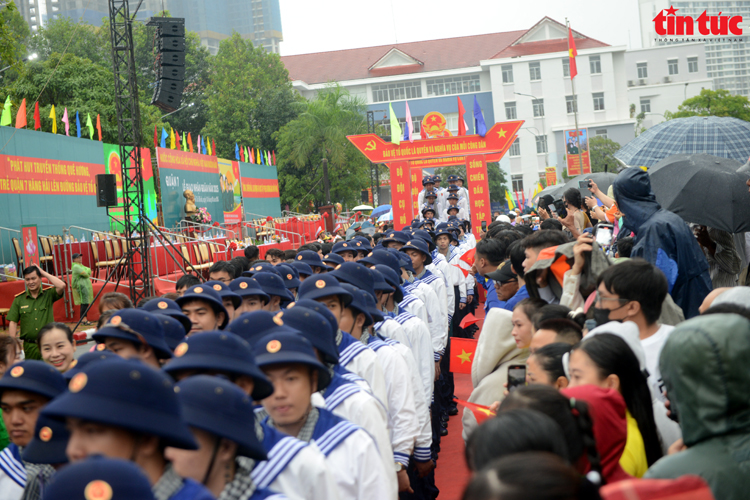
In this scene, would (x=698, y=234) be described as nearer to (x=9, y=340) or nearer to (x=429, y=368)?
(x=429, y=368)

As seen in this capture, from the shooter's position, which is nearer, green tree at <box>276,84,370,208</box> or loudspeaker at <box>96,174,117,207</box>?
loudspeaker at <box>96,174,117,207</box>

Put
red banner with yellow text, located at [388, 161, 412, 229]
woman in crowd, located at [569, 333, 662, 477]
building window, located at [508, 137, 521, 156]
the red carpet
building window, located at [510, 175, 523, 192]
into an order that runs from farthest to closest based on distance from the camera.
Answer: building window, located at [508, 137, 521, 156] → building window, located at [510, 175, 523, 192] → red banner with yellow text, located at [388, 161, 412, 229] → the red carpet → woman in crowd, located at [569, 333, 662, 477]

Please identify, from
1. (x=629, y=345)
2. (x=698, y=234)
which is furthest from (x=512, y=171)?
(x=629, y=345)

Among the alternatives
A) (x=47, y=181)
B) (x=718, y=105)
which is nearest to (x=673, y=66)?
(x=718, y=105)

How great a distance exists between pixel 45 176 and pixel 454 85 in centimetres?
5131

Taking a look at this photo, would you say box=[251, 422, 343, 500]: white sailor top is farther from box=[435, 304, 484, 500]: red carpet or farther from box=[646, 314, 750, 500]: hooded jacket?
box=[435, 304, 484, 500]: red carpet

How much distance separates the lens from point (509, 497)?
1316 millimetres

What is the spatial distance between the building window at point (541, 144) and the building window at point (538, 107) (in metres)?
2.18

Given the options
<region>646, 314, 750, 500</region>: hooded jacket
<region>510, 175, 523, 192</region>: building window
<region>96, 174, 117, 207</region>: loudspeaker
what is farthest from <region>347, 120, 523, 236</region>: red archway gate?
<region>510, 175, 523, 192</region>: building window

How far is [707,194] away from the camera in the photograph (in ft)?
20.3

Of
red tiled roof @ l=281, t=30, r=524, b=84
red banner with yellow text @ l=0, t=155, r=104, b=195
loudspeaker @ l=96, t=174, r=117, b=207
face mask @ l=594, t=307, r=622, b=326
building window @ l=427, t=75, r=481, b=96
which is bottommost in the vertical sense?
face mask @ l=594, t=307, r=622, b=326

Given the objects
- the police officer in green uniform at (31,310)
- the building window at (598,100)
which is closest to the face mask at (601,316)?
the police officer in green uniform at (31,310)

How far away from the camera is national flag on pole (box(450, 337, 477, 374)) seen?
521 centimetres

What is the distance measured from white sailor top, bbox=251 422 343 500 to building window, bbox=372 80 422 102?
65.0m
